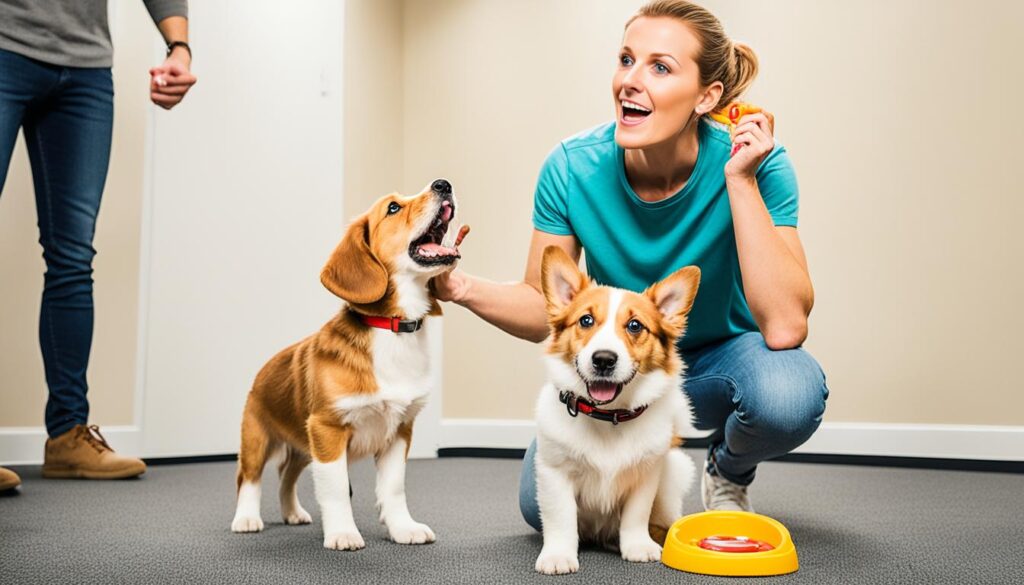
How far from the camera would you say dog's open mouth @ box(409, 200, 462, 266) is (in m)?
1.80

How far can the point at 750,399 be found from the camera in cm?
180

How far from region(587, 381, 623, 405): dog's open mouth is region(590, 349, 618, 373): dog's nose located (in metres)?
0.04

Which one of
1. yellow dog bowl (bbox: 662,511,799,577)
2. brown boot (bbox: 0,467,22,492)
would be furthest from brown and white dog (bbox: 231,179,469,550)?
brown boot (bbox: 0,467,22,492)

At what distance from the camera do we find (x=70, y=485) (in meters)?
2.62

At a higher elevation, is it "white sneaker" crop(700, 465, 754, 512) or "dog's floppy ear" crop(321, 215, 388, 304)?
"dog's floppy ear" crop(321, 215, 388, 304)

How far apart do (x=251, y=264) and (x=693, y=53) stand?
242 cm

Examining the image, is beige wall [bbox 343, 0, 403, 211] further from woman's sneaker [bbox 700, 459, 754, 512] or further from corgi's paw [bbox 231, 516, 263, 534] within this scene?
woman's sneaker [bbox 700, 459, 754, 512]

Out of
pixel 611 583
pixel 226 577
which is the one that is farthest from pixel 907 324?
pixel 226 577

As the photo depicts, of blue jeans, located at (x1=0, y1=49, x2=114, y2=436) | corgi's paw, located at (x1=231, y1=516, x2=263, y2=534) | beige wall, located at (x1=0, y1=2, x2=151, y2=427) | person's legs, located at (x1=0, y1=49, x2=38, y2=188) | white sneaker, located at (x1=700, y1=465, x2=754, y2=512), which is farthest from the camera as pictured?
beige wall, located at (x1=0, y1=2, x2=151, y2=427)

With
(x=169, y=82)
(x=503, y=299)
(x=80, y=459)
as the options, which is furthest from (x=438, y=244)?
(x=80, y=459)

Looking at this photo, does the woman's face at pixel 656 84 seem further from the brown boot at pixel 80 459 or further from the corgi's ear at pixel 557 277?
the brown boot at pixel 80 459

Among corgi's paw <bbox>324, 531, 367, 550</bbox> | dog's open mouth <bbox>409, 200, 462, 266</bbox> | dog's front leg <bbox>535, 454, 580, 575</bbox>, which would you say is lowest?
corgi's paw <bbox>324, 531, 367, 550</bbox>

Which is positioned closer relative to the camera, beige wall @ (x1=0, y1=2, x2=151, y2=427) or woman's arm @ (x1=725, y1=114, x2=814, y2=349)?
woman's arm @ (x1=725, y1=114, x2=814, y2=349)

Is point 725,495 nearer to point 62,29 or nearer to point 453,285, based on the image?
point 453,285
